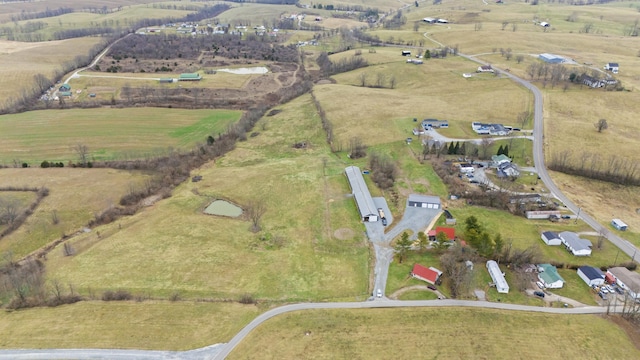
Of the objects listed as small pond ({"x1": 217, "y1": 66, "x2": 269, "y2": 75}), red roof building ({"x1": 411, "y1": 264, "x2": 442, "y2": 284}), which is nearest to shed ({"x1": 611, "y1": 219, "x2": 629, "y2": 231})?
red roof building ({"x1": 411, "y1": 264, "x2": 442, "y2": 284})

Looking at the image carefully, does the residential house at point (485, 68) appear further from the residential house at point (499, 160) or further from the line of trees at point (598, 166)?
the residential house at point (499, 160)

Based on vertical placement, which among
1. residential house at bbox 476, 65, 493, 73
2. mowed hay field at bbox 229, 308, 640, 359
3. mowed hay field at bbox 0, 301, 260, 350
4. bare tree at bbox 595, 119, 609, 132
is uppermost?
residential house at bbox 476, 65, 493, 73

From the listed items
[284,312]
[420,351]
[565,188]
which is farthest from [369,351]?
[565,188]

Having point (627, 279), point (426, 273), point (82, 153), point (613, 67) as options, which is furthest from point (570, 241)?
point (82, 153)

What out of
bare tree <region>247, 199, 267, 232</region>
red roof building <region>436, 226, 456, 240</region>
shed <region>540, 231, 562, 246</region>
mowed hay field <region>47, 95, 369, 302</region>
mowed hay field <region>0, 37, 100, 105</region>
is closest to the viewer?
mowed hay field <region>47, 95, 369, 302</region>

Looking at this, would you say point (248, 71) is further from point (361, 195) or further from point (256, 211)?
point (361, 195)

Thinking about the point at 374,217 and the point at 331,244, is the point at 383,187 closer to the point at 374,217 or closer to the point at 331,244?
the point at 374,217

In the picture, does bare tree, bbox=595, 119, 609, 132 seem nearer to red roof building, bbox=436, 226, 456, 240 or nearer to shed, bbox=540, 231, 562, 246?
shed, bbox=540, 231, 562, 246

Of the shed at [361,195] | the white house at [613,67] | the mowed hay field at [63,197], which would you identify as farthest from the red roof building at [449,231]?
the white house at [613,67]
